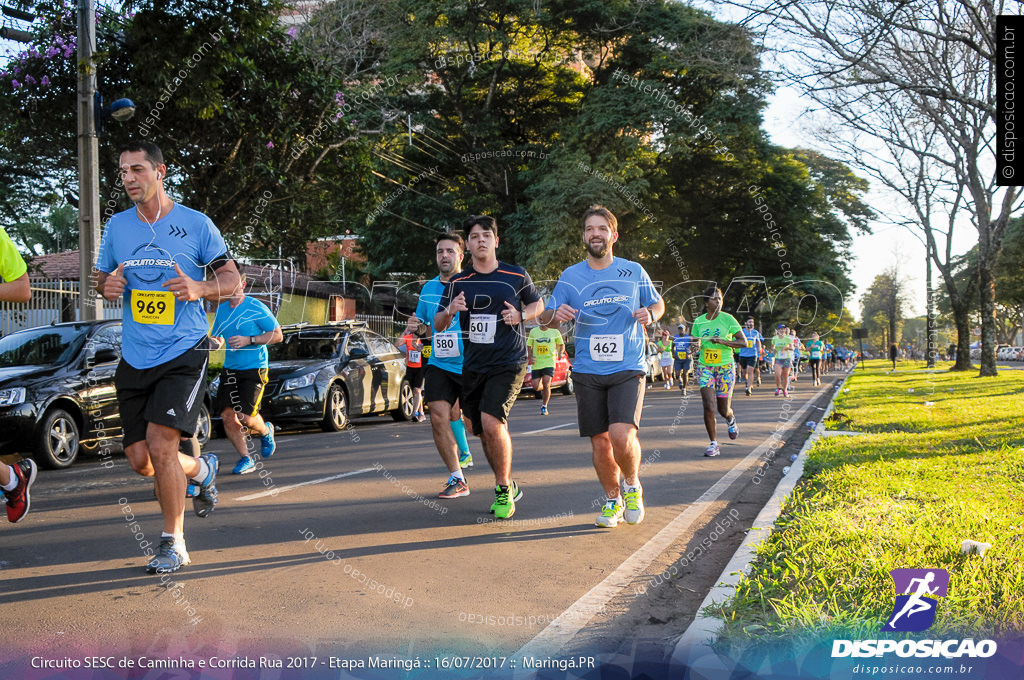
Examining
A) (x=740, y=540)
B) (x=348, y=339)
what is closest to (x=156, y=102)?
(x=348, y=339)

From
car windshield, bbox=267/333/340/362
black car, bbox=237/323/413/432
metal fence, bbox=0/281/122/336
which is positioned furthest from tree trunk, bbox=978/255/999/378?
metal fence, bbox=0/281/122/336

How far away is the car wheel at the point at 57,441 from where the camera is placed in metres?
9.30

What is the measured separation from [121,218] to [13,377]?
18.6 feet

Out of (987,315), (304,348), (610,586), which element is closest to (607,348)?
(610,586)

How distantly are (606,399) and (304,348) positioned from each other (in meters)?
8.48

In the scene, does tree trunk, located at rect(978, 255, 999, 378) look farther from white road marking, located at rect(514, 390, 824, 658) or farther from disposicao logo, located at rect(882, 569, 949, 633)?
disposicao logo, located at rect(882, 569, 949, 633)

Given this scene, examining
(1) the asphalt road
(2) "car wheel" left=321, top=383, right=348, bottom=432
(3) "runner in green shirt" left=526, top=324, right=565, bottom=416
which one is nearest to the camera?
(1) the asphalt road

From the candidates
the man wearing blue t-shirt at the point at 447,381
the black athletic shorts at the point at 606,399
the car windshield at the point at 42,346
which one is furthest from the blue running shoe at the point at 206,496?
the car windshield at the point at 42,346

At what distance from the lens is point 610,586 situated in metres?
4.66

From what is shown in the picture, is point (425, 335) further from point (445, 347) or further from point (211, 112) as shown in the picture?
point (211, 112)

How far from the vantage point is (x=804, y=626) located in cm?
366

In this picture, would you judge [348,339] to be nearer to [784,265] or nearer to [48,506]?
[48,506]

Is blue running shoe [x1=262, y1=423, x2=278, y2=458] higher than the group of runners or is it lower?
lower

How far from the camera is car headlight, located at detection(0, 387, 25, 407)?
9117 mm
